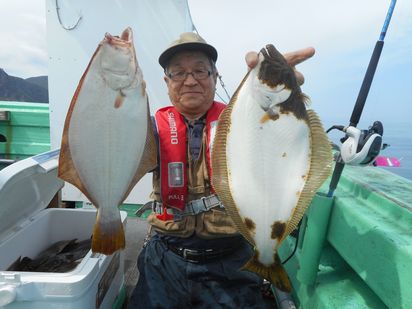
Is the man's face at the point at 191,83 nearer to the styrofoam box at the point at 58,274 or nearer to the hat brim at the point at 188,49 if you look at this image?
the hat brim at the point at 188,49

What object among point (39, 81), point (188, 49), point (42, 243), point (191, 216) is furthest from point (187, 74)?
point (39, 81)

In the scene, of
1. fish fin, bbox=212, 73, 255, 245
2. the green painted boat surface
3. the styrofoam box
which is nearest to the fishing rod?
fish fin, bbox=212, 73, 255, 245

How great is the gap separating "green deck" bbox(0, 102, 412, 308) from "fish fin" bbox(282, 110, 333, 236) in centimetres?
41

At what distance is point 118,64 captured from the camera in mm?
1692

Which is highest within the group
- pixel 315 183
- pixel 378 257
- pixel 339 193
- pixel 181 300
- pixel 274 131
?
pixel 274 131

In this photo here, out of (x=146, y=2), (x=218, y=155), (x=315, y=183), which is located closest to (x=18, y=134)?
(x=146, y=2)

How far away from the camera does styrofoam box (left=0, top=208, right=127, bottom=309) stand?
67.6 inches

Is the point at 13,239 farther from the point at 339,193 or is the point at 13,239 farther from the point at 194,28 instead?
the point at 194,28

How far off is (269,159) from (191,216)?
911 millimetres

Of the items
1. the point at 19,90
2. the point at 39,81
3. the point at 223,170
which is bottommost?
the point at 223,170

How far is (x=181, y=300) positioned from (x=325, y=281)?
0.99m

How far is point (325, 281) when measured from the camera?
209 cm

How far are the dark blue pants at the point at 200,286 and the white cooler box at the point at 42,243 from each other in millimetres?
335

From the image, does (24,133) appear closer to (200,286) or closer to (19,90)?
(19,90)
